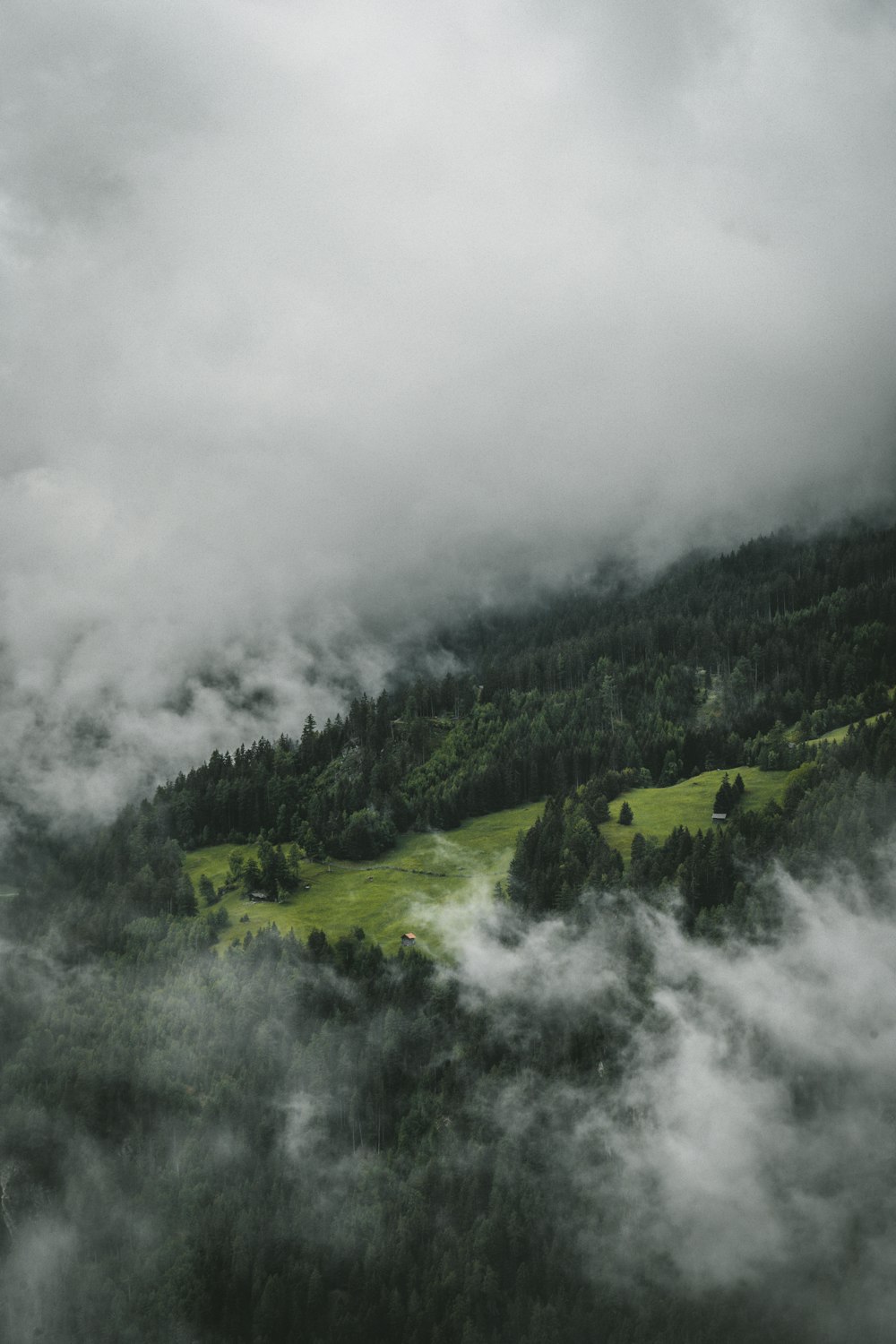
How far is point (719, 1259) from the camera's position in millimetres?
138875

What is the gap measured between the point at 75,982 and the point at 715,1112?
13759cm

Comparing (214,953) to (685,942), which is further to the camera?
(214,953)

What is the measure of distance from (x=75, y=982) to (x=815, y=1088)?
154m

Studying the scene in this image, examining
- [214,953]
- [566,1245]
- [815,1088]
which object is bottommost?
[566,1245]

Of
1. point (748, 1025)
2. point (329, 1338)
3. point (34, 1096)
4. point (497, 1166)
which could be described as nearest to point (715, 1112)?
point (748, 1025)

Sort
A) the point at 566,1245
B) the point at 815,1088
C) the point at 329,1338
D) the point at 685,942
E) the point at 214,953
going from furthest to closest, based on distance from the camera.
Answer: the point at 214,953, the point at 685,942, the point at 815,1088, the point at 566,1245, the point at 329,1338

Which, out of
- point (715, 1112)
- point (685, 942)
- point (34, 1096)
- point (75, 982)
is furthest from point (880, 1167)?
point (75, 982)

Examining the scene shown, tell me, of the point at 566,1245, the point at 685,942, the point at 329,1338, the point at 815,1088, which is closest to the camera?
the point at 329,1338

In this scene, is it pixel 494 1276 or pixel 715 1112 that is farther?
pixel 715 1112

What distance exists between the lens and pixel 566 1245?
13762cm

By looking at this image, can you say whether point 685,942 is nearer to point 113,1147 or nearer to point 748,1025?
point 748,1025

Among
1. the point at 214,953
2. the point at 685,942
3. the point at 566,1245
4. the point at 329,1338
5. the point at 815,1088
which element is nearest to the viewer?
the point at 329,1338

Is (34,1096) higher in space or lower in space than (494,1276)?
higher

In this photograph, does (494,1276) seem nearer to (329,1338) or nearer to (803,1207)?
(329,1338)
